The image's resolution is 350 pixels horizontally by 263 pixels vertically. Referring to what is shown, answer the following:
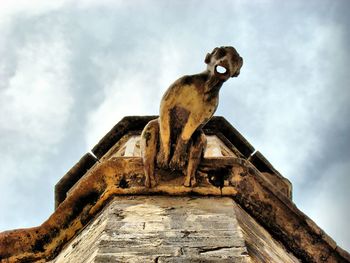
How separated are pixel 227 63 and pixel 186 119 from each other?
1.80 ft

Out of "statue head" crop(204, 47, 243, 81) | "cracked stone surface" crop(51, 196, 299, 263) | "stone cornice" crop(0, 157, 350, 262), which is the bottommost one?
"cracked stone surface" crop(51, 196, 299, 263)

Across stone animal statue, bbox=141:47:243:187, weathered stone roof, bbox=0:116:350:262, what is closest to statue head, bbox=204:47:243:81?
stone animal statue, bbox=141:47:243:187

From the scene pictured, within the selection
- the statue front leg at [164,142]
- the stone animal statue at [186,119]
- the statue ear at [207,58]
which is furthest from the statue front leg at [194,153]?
the statue ear at [207,58]

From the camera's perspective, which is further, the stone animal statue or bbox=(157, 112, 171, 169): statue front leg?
bbox=(157, 112, 171, 169): statue front leg

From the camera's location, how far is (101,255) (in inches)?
139

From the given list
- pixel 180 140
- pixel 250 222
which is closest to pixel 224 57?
pixel 180 140

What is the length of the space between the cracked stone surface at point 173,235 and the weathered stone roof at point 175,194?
0.15 metres

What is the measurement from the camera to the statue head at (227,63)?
4.56 m

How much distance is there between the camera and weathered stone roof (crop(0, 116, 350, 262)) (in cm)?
493

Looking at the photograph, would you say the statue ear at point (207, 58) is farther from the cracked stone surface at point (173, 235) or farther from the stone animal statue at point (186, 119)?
the cracked stone surface at point (173, 235)

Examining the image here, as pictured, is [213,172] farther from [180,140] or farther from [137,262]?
[137,262]

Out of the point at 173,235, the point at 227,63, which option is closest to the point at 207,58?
the point at 227,63

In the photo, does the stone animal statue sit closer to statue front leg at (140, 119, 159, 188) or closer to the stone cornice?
statue front leg at (140, 119, 159, 188)

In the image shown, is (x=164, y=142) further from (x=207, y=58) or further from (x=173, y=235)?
(x=173, y=235)
